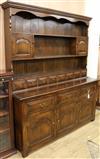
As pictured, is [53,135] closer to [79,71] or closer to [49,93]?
[49,93]

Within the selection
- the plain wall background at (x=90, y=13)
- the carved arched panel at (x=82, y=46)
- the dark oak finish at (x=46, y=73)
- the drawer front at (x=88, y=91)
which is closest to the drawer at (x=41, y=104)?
the dark oak finish at (x=46, y=73)

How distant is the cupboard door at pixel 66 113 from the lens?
109 inches

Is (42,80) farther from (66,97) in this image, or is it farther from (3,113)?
(3,113)

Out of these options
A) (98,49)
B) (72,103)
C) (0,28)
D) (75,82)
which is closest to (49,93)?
(72,103)

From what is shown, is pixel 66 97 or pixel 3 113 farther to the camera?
pixel 66 97

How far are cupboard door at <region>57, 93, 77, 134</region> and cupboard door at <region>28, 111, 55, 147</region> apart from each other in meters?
0.16

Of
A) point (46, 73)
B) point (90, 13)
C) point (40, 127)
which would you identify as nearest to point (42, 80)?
point (46, 73)

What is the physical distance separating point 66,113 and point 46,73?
2.53 ft

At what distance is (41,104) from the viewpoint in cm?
247

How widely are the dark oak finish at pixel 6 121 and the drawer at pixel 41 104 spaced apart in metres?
0.28

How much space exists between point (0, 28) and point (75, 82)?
5.16 ft

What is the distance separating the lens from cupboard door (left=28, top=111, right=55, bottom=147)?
243cm

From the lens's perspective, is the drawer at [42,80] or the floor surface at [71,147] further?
the drawer at [42,80]

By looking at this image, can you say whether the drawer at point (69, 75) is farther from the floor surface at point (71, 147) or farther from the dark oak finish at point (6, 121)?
the dark oak finish at point (6, 121)
